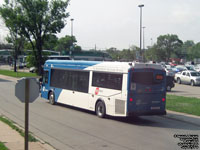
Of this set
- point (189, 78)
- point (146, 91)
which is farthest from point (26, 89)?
point (189, 78)

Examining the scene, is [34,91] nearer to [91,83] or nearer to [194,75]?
[91,83]

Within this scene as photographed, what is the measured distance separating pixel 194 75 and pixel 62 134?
29.1 metres

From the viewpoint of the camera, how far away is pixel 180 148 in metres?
9.68

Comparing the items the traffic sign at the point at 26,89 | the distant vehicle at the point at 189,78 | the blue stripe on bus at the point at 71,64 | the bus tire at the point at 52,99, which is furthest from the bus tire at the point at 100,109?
the distant vehicle at the point at 189,78

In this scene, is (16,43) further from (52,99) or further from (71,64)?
(71,64)

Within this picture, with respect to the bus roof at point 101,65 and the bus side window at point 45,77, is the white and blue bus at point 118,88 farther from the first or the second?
the bus side window at point 45,77

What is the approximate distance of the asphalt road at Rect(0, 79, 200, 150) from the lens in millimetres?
10180

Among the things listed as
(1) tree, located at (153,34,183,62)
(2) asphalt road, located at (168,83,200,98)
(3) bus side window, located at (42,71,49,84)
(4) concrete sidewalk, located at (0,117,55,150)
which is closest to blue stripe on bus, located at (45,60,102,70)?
(3) bus side window, located at (42,71,49,84)

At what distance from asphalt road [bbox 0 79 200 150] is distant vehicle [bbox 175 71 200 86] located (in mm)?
22522

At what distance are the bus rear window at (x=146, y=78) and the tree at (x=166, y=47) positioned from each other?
74.8 meters

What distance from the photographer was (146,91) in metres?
14.2

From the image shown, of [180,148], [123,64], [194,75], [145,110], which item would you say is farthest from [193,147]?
[194,75]

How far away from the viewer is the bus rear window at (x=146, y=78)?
13867mm

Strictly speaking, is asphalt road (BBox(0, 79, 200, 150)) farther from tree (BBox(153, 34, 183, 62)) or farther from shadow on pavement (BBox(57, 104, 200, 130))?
tree (BBox(153, 34, 183, 62))
